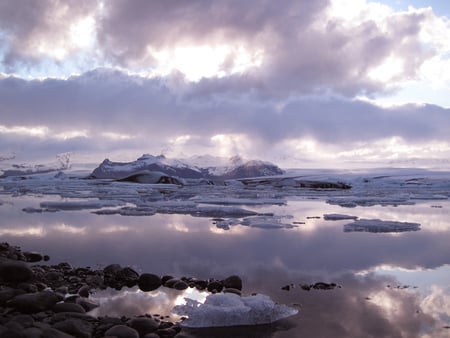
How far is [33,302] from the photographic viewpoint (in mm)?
4594

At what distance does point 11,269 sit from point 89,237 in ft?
12.5

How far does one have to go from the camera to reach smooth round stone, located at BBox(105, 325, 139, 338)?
389cm

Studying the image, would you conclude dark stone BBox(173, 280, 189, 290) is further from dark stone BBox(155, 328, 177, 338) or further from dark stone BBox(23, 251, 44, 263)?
dark stone BBox(23, 251, 44, 263)

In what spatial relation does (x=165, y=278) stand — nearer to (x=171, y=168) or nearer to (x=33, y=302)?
(x=33, y=302)

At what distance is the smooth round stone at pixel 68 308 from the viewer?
452cm

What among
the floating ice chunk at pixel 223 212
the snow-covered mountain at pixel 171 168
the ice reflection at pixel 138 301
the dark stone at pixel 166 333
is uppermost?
the snow-covered mountain at pixel 171 168

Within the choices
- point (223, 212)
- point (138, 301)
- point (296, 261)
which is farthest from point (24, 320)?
point (223, 212)

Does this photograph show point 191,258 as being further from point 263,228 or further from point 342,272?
point 263,228

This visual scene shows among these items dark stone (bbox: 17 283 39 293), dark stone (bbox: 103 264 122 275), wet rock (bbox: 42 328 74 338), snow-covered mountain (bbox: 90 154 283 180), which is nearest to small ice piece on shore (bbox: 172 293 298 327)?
wet rock (bbox: 42 328 74 338)

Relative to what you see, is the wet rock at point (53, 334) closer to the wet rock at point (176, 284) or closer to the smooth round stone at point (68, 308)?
the smooth round stone at point (68, 308)

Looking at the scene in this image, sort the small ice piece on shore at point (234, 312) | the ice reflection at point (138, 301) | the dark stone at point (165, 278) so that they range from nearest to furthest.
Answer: the small ice piece on shore at point (234, 312) → the ice reflection at point (138, 301) → the dark stone at point (165, 278)

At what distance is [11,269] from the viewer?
563 centimetres

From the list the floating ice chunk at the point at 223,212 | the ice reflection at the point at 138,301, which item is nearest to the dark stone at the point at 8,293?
the ice reflection at the point at 138,301

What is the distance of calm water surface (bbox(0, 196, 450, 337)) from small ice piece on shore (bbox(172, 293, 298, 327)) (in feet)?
0.41
